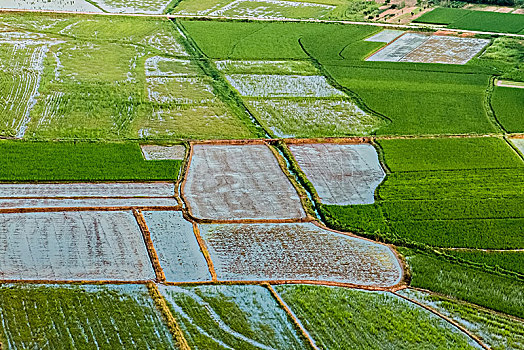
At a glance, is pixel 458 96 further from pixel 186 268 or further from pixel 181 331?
pixel 181 331

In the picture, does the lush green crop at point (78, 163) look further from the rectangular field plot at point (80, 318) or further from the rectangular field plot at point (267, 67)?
the rectangular field plot at point (267, 67)

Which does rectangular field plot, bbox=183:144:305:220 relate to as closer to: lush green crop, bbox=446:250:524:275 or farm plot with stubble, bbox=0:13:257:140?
farm plot with stubble, bbox=0:13:257:140

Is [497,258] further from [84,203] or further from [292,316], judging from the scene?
[84,203]

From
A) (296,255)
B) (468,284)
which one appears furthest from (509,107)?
(296,255)

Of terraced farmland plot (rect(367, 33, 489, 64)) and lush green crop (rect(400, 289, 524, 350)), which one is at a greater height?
terraced farmland plot (rect(367, 33, 489, 64))

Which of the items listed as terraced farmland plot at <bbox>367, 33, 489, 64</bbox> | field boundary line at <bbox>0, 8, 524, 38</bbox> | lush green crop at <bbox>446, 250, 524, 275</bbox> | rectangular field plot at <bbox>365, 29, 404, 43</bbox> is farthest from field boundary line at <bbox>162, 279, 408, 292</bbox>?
field boundary line at <bbox>0, 8, 524, 38</bbox>

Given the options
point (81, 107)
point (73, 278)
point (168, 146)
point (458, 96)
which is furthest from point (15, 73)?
point (458, 96)
